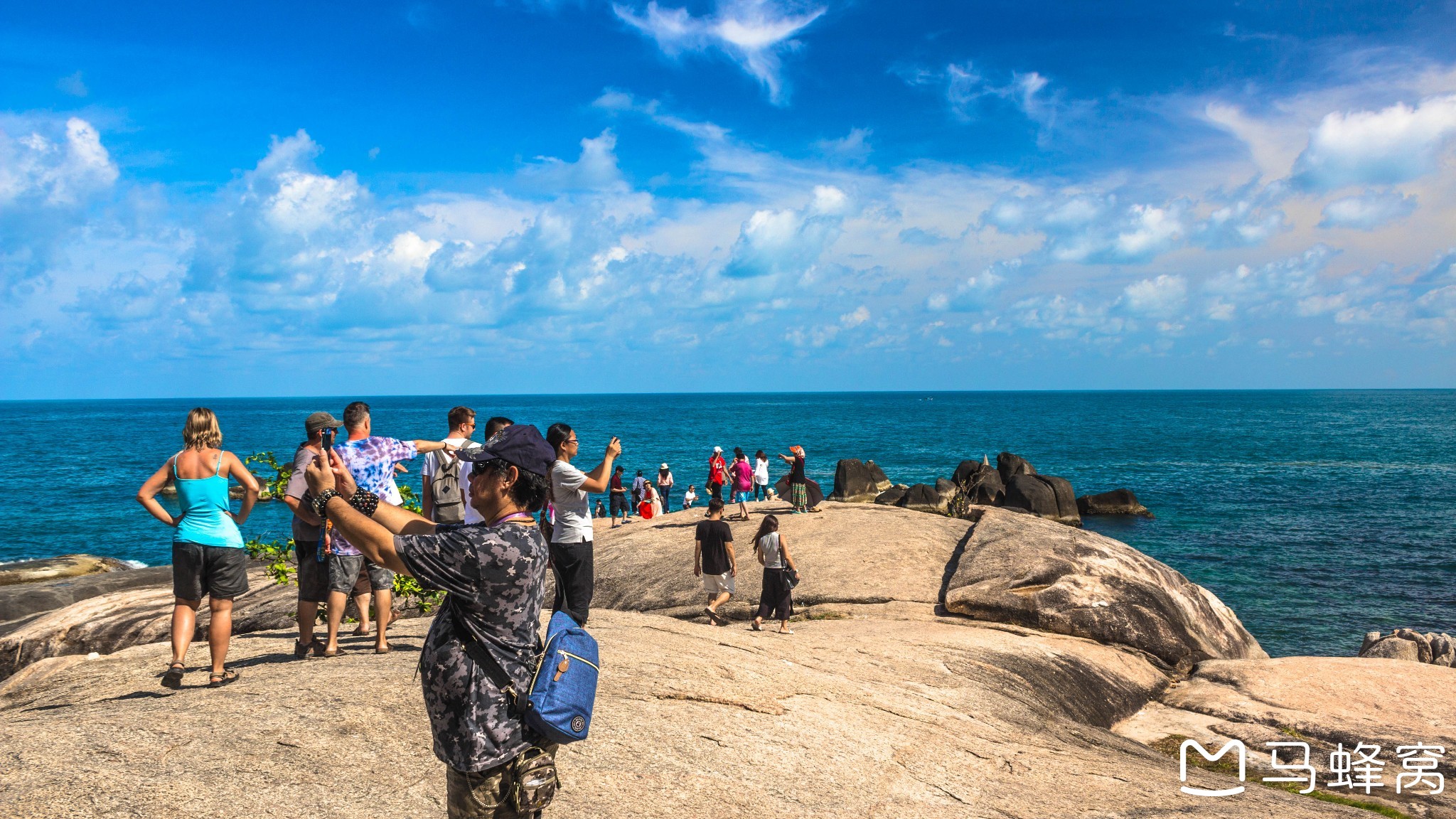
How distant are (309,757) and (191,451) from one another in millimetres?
2489

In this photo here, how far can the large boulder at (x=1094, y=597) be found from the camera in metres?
12.9

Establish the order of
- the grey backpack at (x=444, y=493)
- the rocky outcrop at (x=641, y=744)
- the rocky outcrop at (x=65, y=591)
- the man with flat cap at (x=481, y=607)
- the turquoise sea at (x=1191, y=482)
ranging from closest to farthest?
the man with flat cap at (x=481, y=607) < the rocky outcrop at (x=641, y=744) < the grey backpack at (x=444, y=493) < the rocky outcrop at (x=65, y=591) < the turquoise sea at (x=1191, y=482)

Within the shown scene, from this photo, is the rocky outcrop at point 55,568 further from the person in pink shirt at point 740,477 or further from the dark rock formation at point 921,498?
the dark rock formation at point 921,498

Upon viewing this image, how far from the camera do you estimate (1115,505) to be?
41188mm

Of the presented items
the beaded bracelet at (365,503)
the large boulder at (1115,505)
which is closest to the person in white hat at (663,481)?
the large boulder at (1115,505)

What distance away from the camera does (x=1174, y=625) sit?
13438 millimetres

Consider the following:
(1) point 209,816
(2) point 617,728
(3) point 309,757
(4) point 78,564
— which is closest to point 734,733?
(2) point 617,728

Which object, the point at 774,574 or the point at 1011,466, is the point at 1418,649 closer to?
the point at 774,574

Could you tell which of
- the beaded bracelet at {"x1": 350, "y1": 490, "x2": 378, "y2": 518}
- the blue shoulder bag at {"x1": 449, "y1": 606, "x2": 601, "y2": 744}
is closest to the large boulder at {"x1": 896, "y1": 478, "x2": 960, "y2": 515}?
the blue shoulder bag at {"x1": 449, "y1": 606, "x2": 601, "y2": 744}

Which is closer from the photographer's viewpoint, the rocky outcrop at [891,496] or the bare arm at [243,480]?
the bare arm at [243,480]

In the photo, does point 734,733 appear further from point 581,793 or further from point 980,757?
point 980,757

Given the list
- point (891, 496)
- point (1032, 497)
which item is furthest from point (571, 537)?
point (891, 496)

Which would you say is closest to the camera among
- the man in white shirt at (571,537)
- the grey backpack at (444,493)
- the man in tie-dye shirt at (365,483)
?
the man in tie-dye shirt at (365,483)

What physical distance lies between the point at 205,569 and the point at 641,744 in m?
3.53
